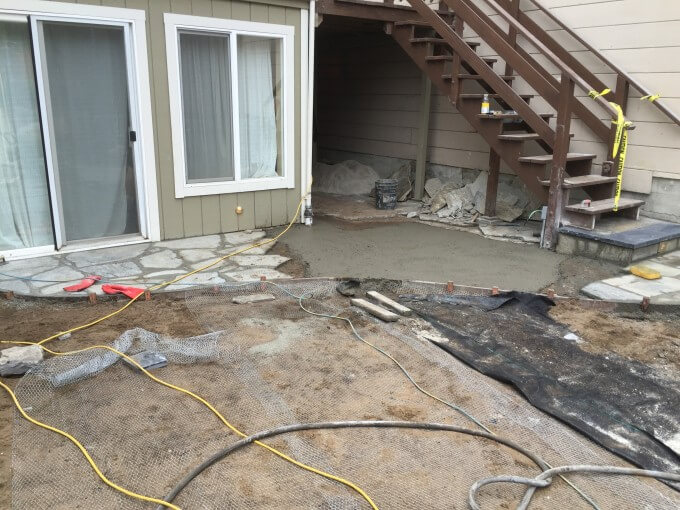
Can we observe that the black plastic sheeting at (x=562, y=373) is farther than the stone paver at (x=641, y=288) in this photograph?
No

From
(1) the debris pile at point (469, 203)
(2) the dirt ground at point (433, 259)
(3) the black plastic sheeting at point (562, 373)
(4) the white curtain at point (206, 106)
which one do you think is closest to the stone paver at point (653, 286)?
(2) the dirt ground at point (433, 259)

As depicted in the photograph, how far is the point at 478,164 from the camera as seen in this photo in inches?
288

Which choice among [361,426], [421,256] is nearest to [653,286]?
[421,256]

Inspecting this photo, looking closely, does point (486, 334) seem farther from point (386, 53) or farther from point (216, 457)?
point (386, 53)

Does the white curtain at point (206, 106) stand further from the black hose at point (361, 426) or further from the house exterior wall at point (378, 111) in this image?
the black hose at point (361, 426)

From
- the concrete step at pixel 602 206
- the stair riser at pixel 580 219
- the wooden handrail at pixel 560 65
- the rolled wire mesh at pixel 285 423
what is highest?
the wooden handrail at pixel 560 65

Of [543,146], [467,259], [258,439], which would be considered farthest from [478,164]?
[258,439]

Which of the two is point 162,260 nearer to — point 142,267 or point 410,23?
point 142,267

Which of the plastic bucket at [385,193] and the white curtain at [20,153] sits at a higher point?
the white curtain at [20,153]

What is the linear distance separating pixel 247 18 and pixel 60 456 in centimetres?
433

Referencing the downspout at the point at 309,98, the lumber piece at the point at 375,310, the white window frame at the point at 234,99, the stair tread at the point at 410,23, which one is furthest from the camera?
the stair tread at the point at 410,23

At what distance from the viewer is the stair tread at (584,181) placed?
207 inches

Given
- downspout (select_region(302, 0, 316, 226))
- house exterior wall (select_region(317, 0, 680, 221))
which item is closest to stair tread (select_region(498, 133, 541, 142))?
house exterior wall (select_region(317, 0, 680, 221))

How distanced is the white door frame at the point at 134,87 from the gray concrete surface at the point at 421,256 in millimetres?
1335
